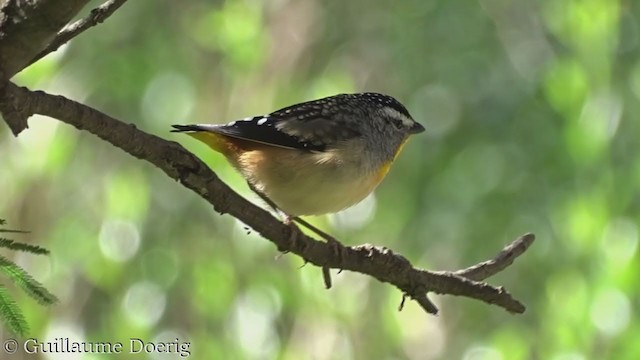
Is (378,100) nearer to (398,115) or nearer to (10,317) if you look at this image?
(398,115)

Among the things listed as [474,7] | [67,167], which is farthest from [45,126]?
[474,7]

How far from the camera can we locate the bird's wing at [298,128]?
2.50 meters

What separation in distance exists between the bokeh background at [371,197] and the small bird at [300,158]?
0.82m

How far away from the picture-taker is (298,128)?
2.62m

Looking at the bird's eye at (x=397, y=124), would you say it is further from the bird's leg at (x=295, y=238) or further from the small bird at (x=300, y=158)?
the bird's leg at (x=295, y=238)

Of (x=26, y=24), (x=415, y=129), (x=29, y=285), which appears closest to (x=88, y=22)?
(x=26, y=24)

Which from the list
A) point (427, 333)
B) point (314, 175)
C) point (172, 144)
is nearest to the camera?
point (172, 144)

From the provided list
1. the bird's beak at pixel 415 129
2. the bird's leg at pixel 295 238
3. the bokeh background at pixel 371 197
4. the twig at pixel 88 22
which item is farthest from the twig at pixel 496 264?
the twig at pixel 88 22

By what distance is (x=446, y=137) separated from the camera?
15.0 feet

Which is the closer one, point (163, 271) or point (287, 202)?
point (287, 202)

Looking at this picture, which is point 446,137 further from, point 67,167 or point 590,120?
point 67,167

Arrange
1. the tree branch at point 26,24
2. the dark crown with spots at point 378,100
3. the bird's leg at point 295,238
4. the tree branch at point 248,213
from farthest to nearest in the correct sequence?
the dark crown with spots at point 378,100
the bird's leg at point 295,238
the tree branch at point 248,213
the tree branch at point 26,24

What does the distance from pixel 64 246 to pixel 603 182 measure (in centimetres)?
204

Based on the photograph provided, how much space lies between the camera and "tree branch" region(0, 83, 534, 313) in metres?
1.45
